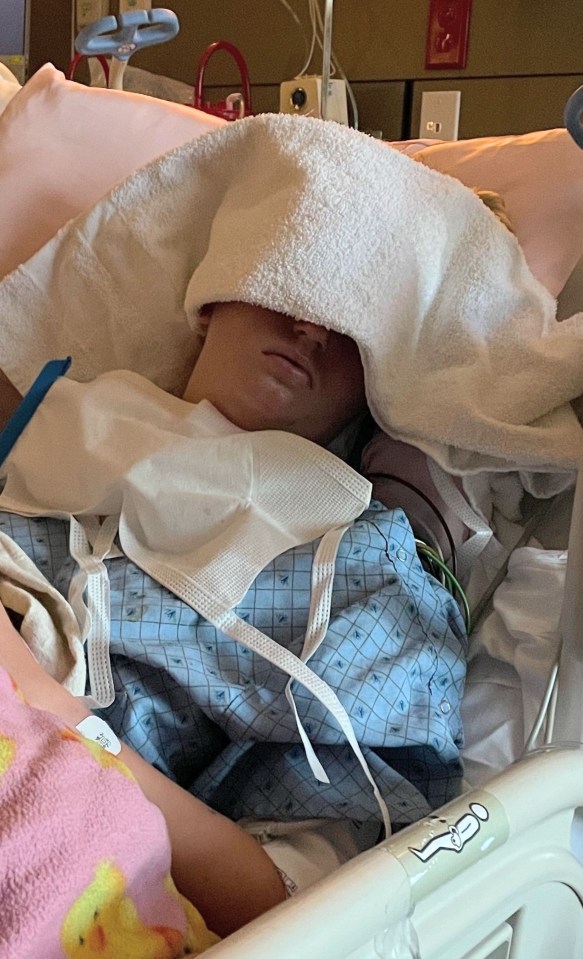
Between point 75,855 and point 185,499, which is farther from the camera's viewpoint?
point 185,499

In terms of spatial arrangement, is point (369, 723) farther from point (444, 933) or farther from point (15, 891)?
point (15, 891)

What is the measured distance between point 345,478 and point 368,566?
0.08m

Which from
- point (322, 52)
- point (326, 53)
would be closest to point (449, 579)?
point (326, 53)

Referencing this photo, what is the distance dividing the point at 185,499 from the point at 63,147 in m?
0.53

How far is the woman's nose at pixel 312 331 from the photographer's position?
880 mm

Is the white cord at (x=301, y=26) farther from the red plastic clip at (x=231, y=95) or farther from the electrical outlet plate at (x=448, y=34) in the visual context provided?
the electrical outlet plate at (x=448, y=34)

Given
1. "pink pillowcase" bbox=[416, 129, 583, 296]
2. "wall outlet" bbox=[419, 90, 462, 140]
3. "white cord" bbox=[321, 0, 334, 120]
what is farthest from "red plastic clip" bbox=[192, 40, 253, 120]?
"pink pillowcase" bbox=[416, 129, 583, 296]

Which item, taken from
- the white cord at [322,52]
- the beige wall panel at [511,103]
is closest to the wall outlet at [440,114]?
the beige wall panel at [511,103]

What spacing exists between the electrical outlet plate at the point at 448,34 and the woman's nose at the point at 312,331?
1183mm

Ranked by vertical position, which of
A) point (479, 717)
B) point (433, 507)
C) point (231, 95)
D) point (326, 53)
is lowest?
point (479, 717)

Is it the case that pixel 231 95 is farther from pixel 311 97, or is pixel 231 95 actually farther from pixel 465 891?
pixel 465 891

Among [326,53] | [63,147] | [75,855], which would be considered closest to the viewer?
[75,855]

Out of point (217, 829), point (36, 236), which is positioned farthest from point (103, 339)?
point (217, 829)

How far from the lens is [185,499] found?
804 mm
